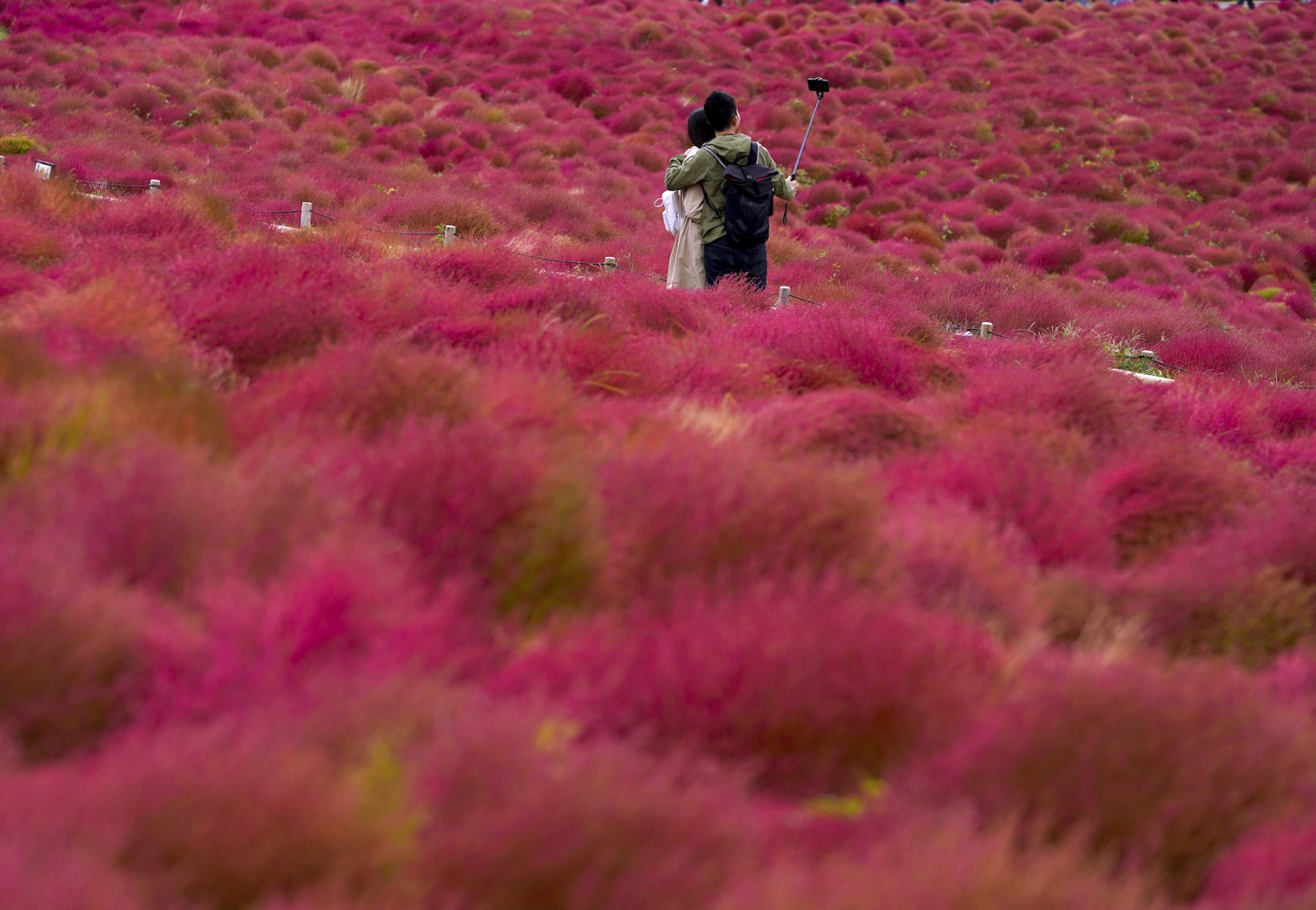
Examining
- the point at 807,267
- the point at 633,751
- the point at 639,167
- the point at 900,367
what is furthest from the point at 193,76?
the point at 633,751

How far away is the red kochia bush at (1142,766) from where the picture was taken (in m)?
2.28

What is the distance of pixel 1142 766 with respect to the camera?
2.40 m

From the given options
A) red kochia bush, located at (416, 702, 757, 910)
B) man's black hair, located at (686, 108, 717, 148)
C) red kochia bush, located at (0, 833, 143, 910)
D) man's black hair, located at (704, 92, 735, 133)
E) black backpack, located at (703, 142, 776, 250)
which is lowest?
red kochia bush, located at (416, 702, 757, 910)

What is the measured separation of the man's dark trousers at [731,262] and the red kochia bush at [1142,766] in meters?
5.29

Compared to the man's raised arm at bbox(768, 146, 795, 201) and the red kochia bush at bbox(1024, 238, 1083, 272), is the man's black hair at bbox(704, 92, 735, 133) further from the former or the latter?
the red kochia bush at bbox(1024, 238, 1083, 272)

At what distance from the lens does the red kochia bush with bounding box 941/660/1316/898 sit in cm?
228

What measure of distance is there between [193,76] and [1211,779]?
17.0 m

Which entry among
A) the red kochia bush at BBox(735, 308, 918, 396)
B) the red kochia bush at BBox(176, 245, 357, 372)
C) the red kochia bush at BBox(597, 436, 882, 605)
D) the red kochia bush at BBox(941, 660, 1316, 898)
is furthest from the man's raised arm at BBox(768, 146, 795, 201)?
the red kochia bush at BBox(941, 660, 1316, 898)

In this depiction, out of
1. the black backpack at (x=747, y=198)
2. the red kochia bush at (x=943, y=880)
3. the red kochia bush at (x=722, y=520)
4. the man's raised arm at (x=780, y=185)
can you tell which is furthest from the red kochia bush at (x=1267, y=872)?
the man's raised arm at (x=780, y=185)

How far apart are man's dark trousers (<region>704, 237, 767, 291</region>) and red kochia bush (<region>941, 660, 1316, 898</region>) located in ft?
17.4

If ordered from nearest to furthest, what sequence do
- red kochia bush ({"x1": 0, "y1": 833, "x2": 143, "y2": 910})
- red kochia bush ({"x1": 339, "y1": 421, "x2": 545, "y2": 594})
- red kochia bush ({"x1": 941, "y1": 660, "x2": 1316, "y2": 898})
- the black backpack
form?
red kochia bush ({"x1": 0, "y1": 833, "x2": 143, "y2": 910}) → red kochia bush ({"x1": 941, "y1": 660, "x2": 1316, "y2": 898}) → red kochia bush ({"x1": 339, "y1": 421, "x2": 545, "y2": 594}) → the black backpack

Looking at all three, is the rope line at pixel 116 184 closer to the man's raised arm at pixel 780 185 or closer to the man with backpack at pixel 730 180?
the man with backpack at pixel 730 180

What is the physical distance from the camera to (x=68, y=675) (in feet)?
7.27

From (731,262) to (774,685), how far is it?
5538 millimetres
